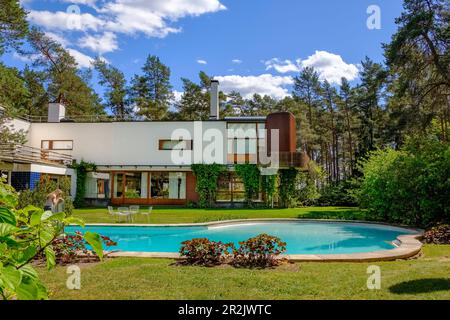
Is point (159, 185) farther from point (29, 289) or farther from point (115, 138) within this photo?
point (29, 289)

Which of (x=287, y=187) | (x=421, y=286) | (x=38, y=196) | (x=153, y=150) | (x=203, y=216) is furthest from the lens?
(x=153, y=150)

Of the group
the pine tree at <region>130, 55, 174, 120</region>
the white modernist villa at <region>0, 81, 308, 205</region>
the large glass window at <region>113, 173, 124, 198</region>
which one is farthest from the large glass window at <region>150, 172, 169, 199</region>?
the pine tree at <region>130, 55, 174, 120</region>

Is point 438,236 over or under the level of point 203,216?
over

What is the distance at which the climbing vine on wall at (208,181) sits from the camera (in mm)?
23891

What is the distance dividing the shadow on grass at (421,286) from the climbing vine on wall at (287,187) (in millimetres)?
18607

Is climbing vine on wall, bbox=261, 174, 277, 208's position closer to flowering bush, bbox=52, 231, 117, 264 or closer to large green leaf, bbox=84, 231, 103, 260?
flowering bush, bbox=52, 231, 117, 264

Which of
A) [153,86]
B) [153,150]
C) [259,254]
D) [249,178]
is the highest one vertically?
[153,86]

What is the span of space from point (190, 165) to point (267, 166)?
229 inches

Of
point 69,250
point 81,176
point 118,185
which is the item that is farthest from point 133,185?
point 69,250

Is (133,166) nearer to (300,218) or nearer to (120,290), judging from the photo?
(300,218)

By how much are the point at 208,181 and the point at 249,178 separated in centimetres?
302

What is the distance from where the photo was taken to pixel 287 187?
78.0 feet

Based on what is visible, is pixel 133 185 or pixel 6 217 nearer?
pixel 6 217

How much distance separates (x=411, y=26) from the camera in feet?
54.7
